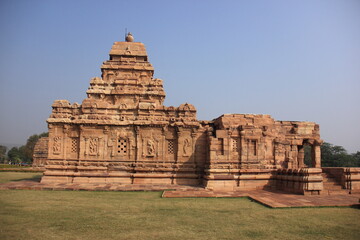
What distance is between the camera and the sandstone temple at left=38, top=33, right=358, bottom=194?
50.6 feet

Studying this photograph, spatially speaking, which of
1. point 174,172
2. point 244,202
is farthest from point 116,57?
point 244,202

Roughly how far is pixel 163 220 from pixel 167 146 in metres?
9.10

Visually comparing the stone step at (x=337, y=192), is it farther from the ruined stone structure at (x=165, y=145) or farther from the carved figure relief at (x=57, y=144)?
the carved figure relief at (x=57, y=144)

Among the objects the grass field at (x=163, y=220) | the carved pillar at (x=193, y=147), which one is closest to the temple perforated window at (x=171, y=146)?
the carved pillar at (x=193, y=147)

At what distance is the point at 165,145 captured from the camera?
1656 cm

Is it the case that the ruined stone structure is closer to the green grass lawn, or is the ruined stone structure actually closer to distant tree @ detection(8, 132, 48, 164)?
the green grass lawn

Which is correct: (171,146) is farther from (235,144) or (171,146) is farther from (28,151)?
(28,151)

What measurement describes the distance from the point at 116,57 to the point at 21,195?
1442cm

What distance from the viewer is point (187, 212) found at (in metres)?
8.70

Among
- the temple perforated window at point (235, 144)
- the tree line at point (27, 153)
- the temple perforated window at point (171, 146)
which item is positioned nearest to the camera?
the temple perforated window at point (235, 144)

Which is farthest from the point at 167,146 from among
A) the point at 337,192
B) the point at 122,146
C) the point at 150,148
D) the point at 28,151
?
the point at 28,151

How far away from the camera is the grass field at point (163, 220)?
6.31 metres

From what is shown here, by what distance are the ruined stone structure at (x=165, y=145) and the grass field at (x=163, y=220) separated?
4.92m

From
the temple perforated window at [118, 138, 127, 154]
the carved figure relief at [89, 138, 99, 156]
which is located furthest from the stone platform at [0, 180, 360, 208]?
the temple perforated window at [118, 138, 127, 154]
